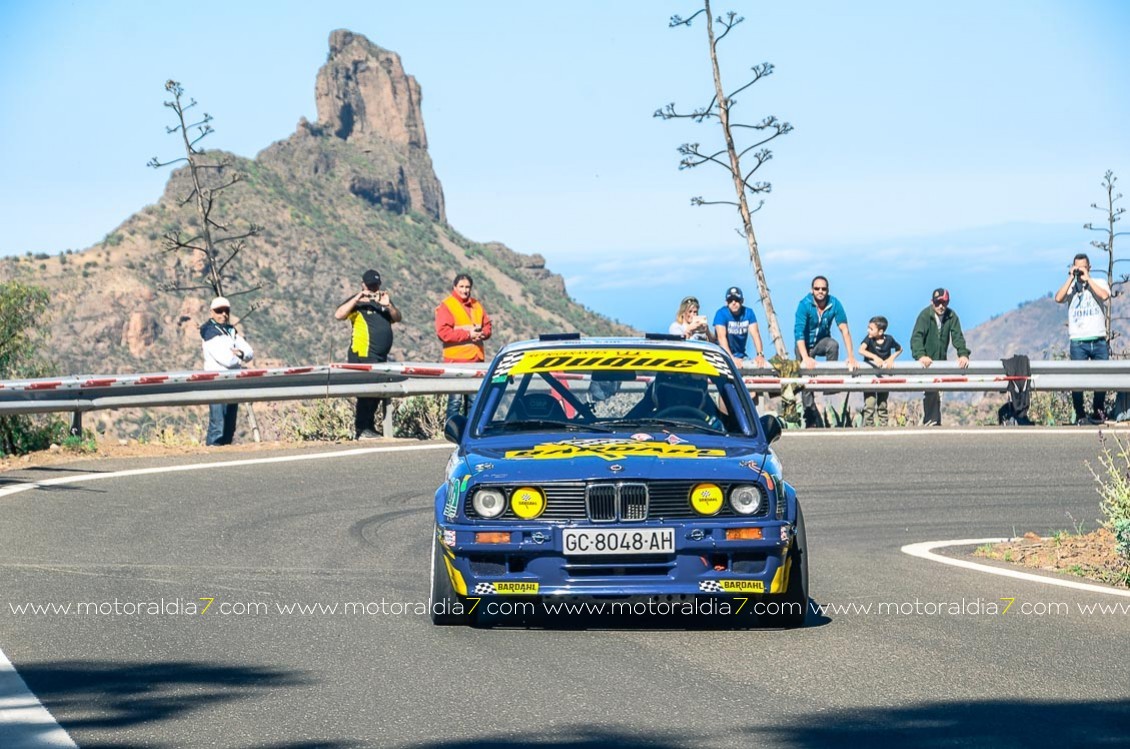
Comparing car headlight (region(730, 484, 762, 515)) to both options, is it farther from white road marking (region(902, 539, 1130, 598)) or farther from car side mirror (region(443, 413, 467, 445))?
white road marking (region(902, 539, 1130, 598))

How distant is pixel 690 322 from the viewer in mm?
20516

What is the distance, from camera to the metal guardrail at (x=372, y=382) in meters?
19.5

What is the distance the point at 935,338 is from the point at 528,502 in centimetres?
1484

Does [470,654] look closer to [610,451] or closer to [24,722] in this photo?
[610,451]

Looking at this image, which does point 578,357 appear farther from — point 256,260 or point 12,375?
point 256,260

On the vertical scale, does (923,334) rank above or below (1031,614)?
above

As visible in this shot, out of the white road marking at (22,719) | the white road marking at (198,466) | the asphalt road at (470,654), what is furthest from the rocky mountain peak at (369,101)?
the white road marking at (22,719)

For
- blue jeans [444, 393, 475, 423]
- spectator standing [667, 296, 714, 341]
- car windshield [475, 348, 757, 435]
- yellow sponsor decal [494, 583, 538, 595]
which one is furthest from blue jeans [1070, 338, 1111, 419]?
yellow sponsor decal [494, 583, 538, 595]

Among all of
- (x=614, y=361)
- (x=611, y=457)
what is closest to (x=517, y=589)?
(x=611, y=457)

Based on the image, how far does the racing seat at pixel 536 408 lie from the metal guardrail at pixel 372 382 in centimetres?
972

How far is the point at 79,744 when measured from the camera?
6.14 m

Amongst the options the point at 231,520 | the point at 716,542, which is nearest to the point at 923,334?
the point at 231,520

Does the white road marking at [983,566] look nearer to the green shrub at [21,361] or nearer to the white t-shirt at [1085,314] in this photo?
the white t-shirt at [1085,314]

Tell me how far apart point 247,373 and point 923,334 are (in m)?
8.68
